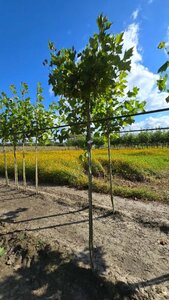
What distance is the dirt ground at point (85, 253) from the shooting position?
9.61ft

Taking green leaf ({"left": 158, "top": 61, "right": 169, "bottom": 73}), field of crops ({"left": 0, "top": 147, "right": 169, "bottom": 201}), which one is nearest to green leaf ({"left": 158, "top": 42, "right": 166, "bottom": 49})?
green leaf ({"left": 158, "top": 61, "right": 169, "bottom": 73})

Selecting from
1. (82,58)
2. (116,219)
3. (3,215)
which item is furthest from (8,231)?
(82,58)

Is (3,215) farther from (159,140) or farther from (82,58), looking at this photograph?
(159,140)

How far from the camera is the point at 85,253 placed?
374 cm

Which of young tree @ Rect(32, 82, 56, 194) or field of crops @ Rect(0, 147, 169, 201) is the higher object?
young tree @ Rect(32, 82, 56, 194)

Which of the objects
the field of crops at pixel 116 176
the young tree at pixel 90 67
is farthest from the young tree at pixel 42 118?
the young tree at pixel 90 67

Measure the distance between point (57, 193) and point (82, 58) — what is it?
233 inches

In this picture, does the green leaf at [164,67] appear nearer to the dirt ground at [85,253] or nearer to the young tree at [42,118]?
the dirt ground at [85,253]

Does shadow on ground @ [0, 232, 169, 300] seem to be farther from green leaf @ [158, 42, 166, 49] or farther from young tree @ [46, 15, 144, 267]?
green leaf @ [158, 42, 166, 49]

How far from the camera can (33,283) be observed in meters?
3.15

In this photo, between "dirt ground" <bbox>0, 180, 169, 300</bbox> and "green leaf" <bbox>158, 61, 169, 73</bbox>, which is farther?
"dirt ground" <bbox>0, 180, 169, 300</bbox>

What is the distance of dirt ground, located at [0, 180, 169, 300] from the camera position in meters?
2.93

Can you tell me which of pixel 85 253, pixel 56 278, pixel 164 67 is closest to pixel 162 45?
pixel 164 67

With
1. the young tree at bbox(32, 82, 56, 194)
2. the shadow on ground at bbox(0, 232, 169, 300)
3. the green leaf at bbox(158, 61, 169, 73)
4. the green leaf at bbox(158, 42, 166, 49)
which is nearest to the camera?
the green leaf at bbox(158, 61, 169, 73)
